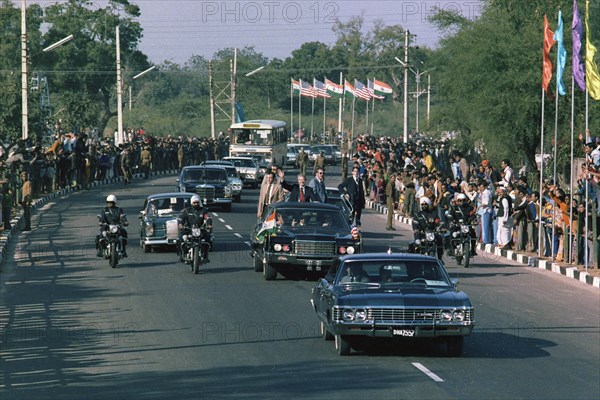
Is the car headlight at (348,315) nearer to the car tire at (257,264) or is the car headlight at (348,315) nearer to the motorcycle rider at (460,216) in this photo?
the car tire at (257,264)

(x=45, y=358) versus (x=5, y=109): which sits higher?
(x=5, y=109)

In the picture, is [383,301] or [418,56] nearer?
[383,301]

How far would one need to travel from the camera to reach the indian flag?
24453 millimetres

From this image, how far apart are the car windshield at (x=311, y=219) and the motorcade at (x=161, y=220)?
4.49 m

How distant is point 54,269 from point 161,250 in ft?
15.6

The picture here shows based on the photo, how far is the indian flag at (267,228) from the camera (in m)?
24.5

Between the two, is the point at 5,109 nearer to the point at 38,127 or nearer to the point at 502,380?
the point at 38,127

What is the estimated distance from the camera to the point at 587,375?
13.8m

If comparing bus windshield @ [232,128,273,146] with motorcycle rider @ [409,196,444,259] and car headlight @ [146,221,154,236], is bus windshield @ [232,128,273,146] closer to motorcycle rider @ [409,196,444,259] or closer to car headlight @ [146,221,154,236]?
car headlight @ [146,221,154,236]

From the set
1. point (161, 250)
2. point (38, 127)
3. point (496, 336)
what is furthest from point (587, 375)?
point (38, 127)

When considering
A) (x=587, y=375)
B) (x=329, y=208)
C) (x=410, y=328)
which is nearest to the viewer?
(x=587, y=375)

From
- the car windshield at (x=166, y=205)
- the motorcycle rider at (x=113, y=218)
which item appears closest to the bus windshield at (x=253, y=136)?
the car windshield at (x=166, y=205)

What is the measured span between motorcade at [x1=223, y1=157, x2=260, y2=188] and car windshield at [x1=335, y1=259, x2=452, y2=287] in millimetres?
44982

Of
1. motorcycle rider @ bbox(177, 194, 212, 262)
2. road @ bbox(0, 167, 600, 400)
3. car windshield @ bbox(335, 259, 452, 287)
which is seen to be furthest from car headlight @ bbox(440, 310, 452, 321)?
motorcycle rider @ bbox(177, 194, 212, 262)
